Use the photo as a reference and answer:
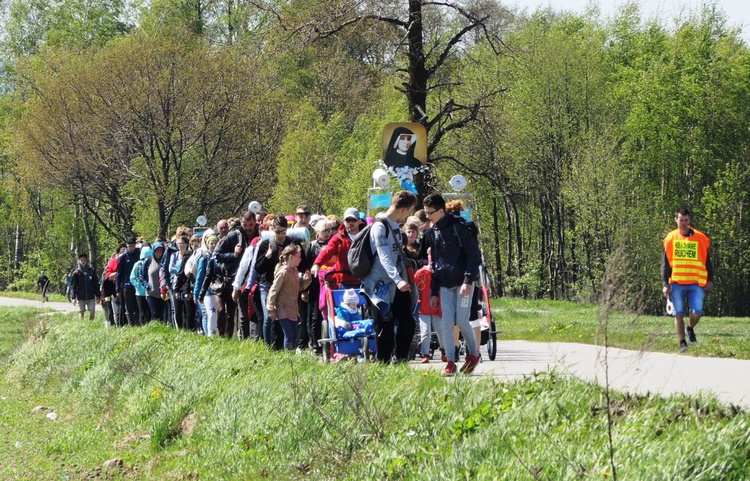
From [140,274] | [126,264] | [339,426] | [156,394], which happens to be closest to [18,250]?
[126,264]

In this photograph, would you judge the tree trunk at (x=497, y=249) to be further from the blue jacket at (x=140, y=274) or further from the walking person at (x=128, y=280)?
the blue jacket at (x=140, y=274)

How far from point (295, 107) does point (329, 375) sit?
41506mm

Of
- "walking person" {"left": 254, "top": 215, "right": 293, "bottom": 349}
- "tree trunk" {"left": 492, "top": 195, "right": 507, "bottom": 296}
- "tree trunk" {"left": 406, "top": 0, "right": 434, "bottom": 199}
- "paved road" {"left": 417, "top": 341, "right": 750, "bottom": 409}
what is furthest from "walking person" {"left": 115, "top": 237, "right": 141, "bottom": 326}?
"tree trunk" {"left": 492, "top": 195, "right": 507, "bottom": 296}

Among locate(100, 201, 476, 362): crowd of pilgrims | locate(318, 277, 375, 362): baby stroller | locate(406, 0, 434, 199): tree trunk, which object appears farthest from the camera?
locate(406, 0, 434, 199): tree trunk

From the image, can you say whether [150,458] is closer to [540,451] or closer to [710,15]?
[540,451]

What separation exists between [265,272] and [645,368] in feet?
20.6

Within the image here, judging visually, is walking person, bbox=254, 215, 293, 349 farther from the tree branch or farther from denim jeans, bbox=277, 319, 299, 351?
the tree branch

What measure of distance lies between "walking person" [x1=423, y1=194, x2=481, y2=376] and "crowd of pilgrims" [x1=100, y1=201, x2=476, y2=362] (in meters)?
0.71

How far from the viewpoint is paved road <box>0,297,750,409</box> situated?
936 centimetres

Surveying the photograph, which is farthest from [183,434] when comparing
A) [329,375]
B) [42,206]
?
[42,206]

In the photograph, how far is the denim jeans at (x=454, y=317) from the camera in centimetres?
1145

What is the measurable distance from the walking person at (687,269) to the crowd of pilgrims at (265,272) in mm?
3456

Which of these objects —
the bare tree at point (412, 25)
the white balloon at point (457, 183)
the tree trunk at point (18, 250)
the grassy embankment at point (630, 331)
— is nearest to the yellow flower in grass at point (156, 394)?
the grassy embankment at point (630, 331)

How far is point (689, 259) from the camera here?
16047 millimetres
